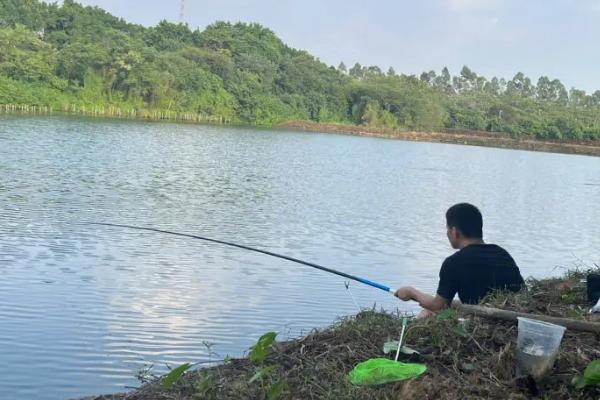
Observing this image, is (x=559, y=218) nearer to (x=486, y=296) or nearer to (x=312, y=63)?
(x=486, y=296)

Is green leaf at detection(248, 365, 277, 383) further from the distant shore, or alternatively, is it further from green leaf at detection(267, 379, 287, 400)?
the distant shore

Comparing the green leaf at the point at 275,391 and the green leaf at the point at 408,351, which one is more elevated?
the green leaf at the point at 408,351

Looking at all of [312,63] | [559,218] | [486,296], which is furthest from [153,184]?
[312,63]

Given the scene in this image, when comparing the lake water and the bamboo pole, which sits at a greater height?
the bamboo pole

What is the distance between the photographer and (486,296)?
14.2 ft

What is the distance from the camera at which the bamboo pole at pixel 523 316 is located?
3.41 meters

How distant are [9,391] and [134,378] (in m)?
0.85

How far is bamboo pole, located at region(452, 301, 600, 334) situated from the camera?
341 centimetres

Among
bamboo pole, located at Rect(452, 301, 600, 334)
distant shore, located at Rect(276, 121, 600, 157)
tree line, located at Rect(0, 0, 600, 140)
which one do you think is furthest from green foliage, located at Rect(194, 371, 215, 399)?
distant shore, located at Rect(276, 121, 600, 157)

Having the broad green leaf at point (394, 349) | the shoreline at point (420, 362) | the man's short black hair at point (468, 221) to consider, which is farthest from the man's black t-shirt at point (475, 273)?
the broad green leaf at point (394, 349)

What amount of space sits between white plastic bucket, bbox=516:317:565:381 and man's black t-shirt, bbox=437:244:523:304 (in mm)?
1194

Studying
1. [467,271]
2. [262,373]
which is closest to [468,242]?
[467,271]

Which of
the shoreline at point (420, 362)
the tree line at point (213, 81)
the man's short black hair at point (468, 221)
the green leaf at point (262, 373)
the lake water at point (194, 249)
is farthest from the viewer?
the tree line at point (213, 81)

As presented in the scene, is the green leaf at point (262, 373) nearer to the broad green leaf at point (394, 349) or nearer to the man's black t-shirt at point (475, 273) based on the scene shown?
the broad green leaf at point (394, 349)
